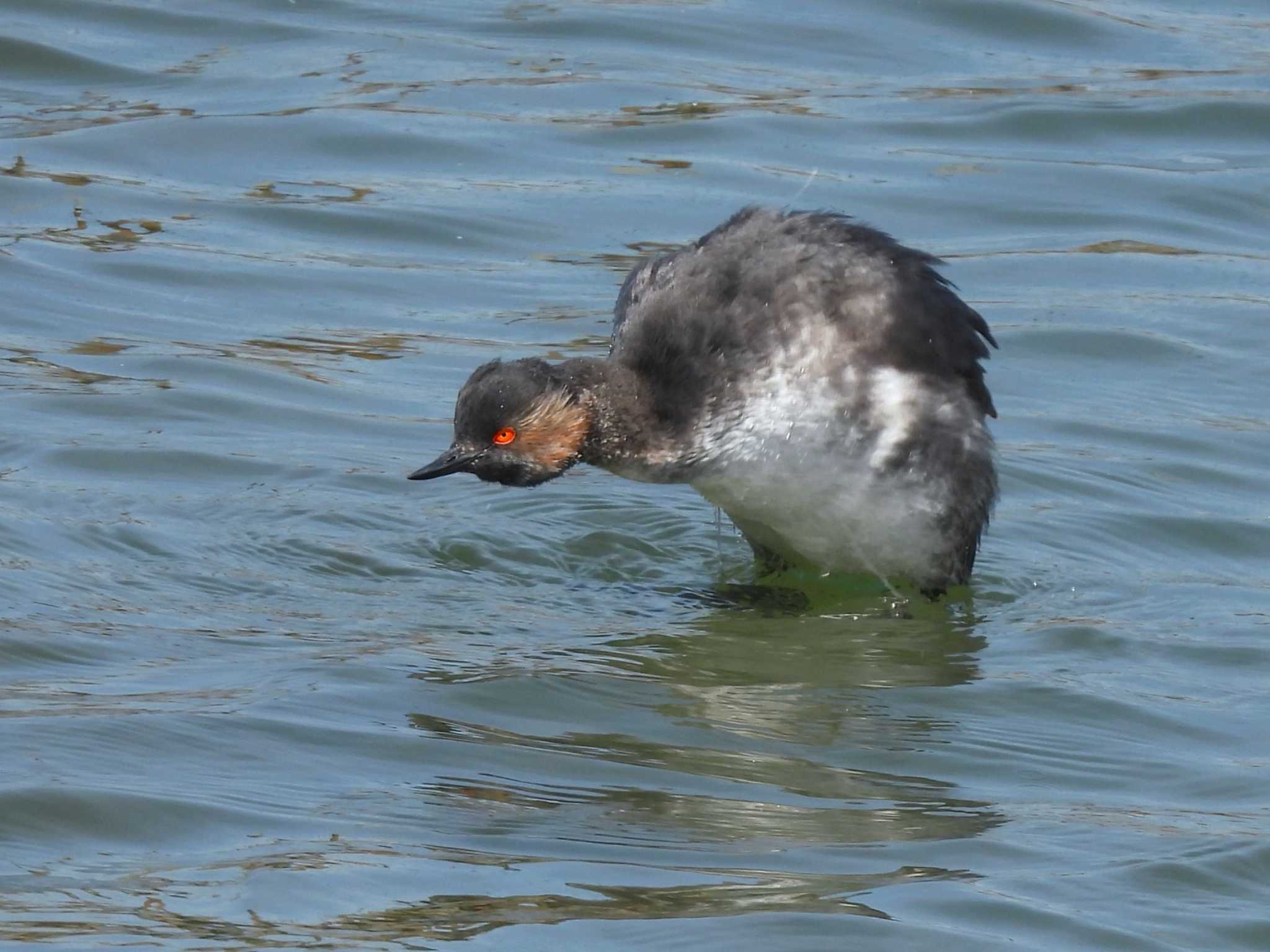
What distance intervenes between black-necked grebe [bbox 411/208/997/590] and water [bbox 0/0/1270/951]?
0.47 m

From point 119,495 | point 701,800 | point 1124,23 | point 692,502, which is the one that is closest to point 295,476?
point 119,495

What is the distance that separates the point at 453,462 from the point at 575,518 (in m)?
1.56

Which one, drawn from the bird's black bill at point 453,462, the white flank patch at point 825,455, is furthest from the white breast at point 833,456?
the bird's black bill at point 453,462

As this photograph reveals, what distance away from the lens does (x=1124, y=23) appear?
16547mm

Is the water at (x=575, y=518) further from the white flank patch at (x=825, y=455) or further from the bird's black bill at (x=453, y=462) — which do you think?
the bird's black bill at (x=453, y=462)

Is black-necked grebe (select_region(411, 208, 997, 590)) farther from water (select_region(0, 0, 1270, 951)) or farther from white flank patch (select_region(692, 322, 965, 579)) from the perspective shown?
water (select_region(0, 0, 1270, 951))

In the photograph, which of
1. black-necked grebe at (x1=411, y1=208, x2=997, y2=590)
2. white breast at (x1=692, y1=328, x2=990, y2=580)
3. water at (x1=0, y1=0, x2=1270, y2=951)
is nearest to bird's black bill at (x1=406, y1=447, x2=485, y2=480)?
black-necked grebe at (x1=411, y1=208, x2=997, y2=590)

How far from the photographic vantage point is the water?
5.64m

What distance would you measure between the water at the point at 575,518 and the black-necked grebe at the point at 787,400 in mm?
471

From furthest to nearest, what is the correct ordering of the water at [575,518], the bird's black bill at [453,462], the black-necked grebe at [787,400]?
the black-necked grebe at [787,400] → the bird's black bill at [453,462] → the water at [575,518]

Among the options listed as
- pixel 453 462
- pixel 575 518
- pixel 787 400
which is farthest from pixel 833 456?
pixel 575 518

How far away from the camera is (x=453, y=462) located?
7738 mm

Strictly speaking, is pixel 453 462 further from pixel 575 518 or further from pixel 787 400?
pixel 575 518

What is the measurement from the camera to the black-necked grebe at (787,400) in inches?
310
